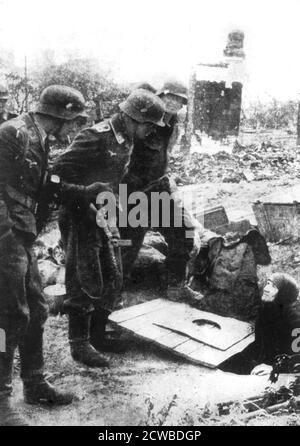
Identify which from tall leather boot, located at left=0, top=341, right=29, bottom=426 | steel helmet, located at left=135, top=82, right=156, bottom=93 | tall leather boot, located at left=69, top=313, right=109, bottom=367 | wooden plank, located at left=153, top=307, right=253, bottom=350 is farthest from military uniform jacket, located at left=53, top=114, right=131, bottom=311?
steel helmet, located at left=135, top=82, right=156, bottom=93

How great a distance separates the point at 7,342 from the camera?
287 cm

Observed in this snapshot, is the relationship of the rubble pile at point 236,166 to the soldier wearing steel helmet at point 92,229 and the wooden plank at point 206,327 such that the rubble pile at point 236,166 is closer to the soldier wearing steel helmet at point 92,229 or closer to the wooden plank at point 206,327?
the wooden plank at point 206,327

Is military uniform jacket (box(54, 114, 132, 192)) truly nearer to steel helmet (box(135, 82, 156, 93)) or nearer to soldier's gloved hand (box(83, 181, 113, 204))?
soldier's gloved hand (box(83, 181, 113, 204))

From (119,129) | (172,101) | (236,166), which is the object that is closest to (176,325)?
(119,129)

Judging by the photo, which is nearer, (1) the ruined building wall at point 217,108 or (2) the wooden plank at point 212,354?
(2) the wooden plank at point 212,354

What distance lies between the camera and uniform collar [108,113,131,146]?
147 inches

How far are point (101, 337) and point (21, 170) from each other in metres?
1.71

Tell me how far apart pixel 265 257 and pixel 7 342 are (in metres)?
3.07

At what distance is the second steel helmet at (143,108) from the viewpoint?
366 centimetres

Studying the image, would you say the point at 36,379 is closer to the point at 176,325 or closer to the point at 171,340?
the point at 171,340

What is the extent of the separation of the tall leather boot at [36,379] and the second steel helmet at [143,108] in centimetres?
177

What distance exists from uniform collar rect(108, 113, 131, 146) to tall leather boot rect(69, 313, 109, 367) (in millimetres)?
1416

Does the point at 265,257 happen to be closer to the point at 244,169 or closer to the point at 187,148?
the point at 244,169

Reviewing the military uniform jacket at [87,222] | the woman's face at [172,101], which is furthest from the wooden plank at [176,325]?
the woman's face at [172,101]
